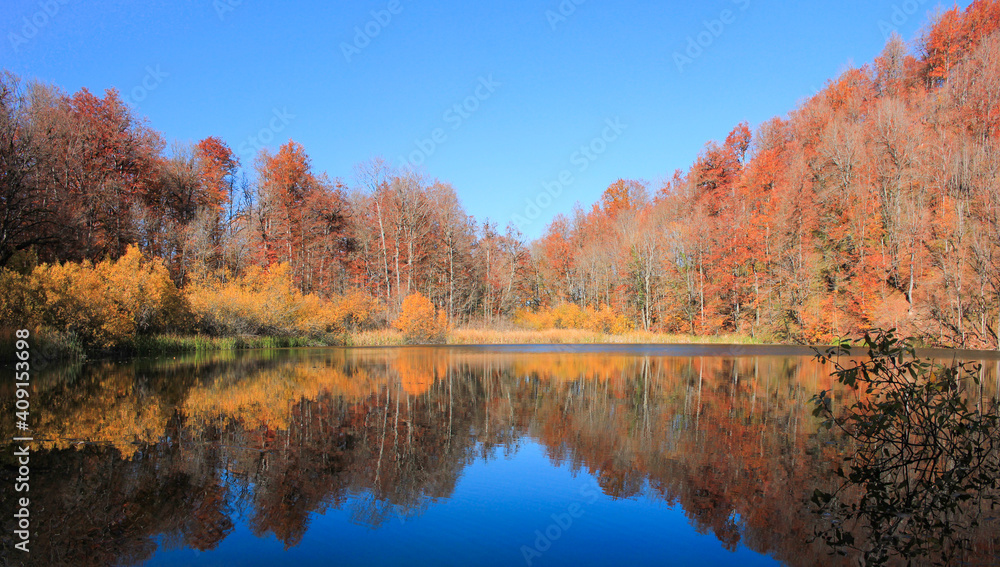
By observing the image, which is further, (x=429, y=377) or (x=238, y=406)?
(x=429, y=377)

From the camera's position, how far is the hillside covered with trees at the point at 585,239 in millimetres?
24172

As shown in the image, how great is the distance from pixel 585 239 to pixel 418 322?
2690cm

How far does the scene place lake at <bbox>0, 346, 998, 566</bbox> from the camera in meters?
4.18

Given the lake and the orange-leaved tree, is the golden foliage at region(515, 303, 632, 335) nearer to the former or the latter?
the orange-leaved tree

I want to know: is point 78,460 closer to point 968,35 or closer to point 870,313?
point 870,313

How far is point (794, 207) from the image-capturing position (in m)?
36.8

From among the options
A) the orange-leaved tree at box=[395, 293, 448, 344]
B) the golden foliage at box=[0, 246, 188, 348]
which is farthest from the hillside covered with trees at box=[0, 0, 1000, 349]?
the orange-leaved tree at box=[395, 293, 448, 344]

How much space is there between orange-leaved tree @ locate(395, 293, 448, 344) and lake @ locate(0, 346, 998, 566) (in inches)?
882

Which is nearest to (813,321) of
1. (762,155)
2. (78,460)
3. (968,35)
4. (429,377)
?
(762,155)

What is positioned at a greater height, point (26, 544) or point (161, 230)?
point (161, 230)

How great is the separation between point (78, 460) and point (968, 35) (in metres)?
54.7

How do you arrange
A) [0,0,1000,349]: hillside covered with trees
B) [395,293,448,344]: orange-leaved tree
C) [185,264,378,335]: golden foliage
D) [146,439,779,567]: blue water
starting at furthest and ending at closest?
[395,293,448,344]: orange-leaved tree < [185,264,378,335]: golden foliage < [0,0,1000,349]: hillside covered with trees < [146,439,779,567]: blue water

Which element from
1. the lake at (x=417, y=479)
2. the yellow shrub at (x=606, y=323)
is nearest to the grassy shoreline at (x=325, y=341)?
the yellow shrub at (x=606, y=323)

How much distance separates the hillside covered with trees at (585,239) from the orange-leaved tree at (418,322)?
14.2 feet
